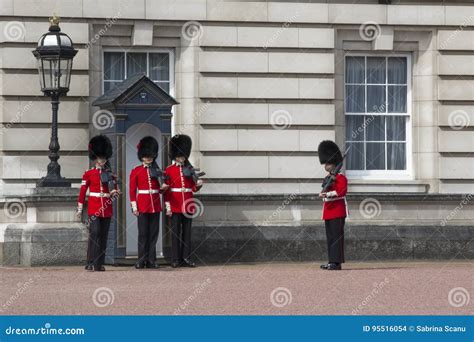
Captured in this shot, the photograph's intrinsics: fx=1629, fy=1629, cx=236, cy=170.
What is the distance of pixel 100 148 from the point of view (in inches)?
738

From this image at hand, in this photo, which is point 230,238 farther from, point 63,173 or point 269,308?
point 269,308

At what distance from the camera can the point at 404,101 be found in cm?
2172

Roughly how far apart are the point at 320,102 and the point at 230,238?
7.23ft

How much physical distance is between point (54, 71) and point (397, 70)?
490 cm

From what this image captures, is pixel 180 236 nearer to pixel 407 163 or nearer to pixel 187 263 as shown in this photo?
pixel 187 263

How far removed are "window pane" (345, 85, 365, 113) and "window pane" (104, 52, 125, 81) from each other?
303cm

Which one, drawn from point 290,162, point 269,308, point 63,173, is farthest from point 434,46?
point 269,308
